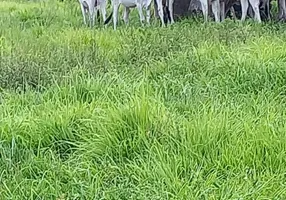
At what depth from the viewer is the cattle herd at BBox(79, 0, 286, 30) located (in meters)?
→ 10.5

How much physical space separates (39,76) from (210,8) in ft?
19.6

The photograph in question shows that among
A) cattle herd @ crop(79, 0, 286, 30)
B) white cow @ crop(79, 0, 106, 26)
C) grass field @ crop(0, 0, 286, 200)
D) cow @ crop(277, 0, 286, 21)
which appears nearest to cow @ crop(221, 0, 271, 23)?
cattle herd @ crop(79, 0, 286, 30)

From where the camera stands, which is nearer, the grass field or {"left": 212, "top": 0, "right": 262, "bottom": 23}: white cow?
the grass field

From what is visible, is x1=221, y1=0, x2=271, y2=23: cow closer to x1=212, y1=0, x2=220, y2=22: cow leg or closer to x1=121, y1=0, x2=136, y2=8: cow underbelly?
x1=212, y1=0, x2=220, y2=22: cow leg

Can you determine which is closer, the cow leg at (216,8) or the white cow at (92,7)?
the cow leg at (216,8)

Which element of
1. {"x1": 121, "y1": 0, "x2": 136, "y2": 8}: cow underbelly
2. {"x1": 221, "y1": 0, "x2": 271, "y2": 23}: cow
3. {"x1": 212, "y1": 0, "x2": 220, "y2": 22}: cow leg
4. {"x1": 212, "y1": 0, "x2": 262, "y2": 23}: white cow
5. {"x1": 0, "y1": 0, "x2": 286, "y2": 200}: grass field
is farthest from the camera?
{"x1": 212, "y1": 0, "x2": 220, "y2": 22}: cow leg

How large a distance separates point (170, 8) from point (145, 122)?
7442 millimetres

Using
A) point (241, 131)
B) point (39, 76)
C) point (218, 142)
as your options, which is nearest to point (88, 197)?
point (218, 142)

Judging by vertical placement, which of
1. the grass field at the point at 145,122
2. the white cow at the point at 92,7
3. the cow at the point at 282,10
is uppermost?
the white cow at the point at 92,7

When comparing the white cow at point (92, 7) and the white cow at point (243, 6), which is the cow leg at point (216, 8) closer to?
the white cow at point (243, 6)

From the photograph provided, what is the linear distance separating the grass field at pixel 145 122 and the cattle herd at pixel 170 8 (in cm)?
314

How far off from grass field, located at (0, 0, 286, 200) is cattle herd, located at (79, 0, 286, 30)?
3.14 m

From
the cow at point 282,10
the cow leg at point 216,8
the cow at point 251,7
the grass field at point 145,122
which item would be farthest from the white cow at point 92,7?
the grass field at point 145,122

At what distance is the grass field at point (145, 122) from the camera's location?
376cm
